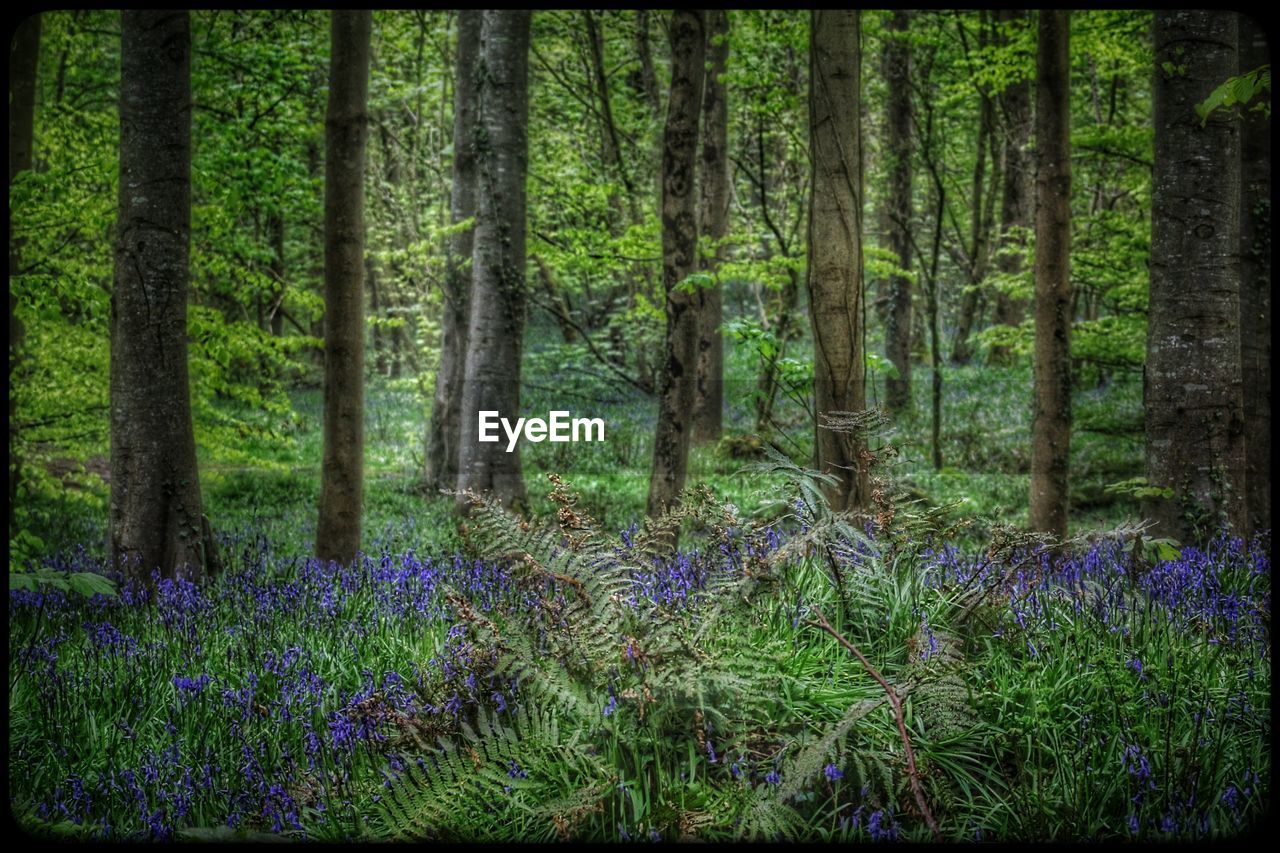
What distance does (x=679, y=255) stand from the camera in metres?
7.97

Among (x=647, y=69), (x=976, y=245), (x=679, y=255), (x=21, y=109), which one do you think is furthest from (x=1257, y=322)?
(x=647, y=69)

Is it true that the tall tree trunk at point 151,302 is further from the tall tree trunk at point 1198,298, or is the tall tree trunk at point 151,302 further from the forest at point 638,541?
the tall tree trunk at point 1198,298

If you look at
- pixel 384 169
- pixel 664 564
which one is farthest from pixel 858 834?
pixel 384 169

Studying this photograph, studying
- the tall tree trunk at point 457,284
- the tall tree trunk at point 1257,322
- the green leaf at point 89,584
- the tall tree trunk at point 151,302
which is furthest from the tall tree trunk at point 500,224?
the tall tree trunk at point 1257,322

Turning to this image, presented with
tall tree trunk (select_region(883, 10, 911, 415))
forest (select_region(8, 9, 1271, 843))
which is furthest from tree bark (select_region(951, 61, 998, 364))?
forest (select_region(8, 9, 1271, 843))

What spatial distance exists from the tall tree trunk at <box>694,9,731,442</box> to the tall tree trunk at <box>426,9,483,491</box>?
3.60 m

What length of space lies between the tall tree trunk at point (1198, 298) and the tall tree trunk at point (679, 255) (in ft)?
10.9

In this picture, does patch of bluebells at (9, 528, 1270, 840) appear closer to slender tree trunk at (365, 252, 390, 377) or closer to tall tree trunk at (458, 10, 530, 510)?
tall tree trunk at (458, 10, 530, 510)

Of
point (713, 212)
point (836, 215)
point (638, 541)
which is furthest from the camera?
point (713, 212)

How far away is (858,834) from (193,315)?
8.46m

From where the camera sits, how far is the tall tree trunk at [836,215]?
5250mm

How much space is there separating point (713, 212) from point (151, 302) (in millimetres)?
10220

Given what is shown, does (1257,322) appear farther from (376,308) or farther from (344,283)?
(376,308)

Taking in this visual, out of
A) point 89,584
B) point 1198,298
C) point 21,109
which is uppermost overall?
point 21,109
